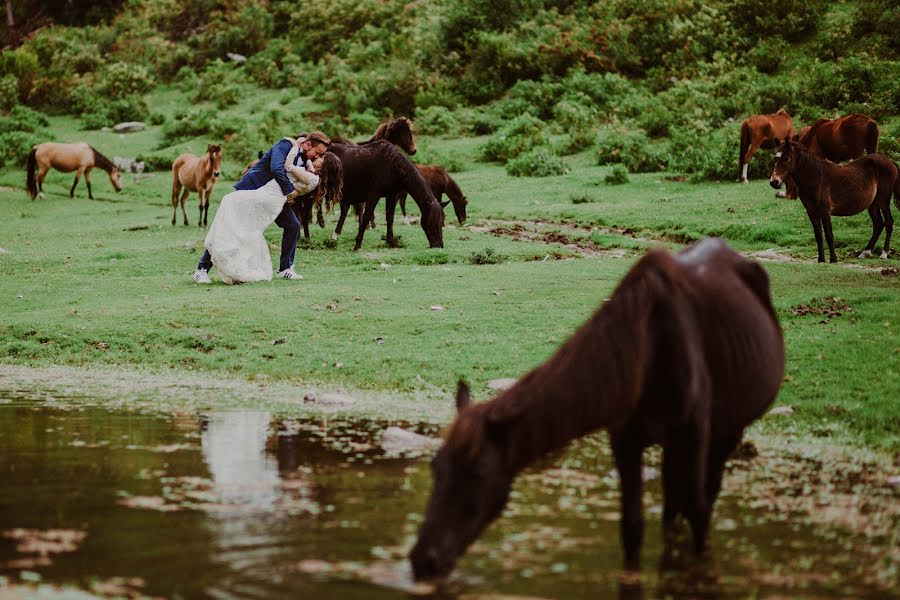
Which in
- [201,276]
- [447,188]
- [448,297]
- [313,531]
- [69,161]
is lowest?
[313,531]

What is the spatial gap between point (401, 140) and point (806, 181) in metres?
8.34

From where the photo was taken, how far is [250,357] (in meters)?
10.8

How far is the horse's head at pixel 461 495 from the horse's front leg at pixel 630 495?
0.71m

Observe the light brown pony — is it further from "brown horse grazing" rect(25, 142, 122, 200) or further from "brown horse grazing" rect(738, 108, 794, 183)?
"brown horse grazing" rect(738, 108, 794, 183)

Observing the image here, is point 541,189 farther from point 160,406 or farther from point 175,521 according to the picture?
point 175,521

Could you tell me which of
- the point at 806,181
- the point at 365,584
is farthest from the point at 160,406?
the point at 806,181

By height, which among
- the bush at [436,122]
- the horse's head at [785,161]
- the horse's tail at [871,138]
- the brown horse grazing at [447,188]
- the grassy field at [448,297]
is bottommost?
the grassy field at [448,297]

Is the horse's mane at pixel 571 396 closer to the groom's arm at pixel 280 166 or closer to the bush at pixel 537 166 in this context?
the groom's arm at pixel 280 166

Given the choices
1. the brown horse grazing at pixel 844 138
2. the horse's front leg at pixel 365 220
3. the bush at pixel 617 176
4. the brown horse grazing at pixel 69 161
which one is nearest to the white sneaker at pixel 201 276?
the horse's front leg at pixel 365 220

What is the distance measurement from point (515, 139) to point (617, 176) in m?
4.89

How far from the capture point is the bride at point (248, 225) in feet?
47.5

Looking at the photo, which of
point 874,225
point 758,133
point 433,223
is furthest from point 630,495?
point 758,133

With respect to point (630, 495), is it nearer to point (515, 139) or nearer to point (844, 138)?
point (844, 138)

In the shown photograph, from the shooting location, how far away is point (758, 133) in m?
21.3
